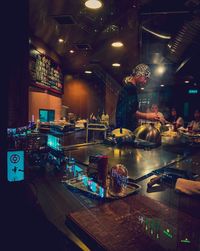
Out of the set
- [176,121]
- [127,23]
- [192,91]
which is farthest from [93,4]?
[192,91]

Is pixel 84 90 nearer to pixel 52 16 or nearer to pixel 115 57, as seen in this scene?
pixel 115 57

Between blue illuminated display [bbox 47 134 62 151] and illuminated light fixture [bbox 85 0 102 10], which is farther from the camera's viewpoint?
illuminated light fixture [bbox 85 0 102 10]

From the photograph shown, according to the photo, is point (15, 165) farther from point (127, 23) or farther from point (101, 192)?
point (127, 23)

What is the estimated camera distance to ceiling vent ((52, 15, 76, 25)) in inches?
106

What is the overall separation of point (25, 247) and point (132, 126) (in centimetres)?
171

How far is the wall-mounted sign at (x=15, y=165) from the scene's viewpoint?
1.28 metres

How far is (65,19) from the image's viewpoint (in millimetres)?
2826

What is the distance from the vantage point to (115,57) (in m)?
5.24

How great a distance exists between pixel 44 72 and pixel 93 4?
3.13m

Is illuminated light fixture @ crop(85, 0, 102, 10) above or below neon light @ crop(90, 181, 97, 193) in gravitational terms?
above

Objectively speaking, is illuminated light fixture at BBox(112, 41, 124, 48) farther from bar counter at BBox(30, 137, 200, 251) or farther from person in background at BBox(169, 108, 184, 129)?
bar counter at BBox(30, 137, 200, 251)

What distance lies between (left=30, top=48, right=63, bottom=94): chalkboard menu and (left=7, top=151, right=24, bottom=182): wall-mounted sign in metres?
3.25

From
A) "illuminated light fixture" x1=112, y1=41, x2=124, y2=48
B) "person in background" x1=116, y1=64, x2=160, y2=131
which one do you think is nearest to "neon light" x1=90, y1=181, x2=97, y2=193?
"person in background" x1=116, y1=64, x2=160, y2=131

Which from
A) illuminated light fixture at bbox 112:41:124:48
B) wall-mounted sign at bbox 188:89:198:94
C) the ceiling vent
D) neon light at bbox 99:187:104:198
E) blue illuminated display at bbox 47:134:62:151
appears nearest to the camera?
neon light at bbox 99:187:104:198
